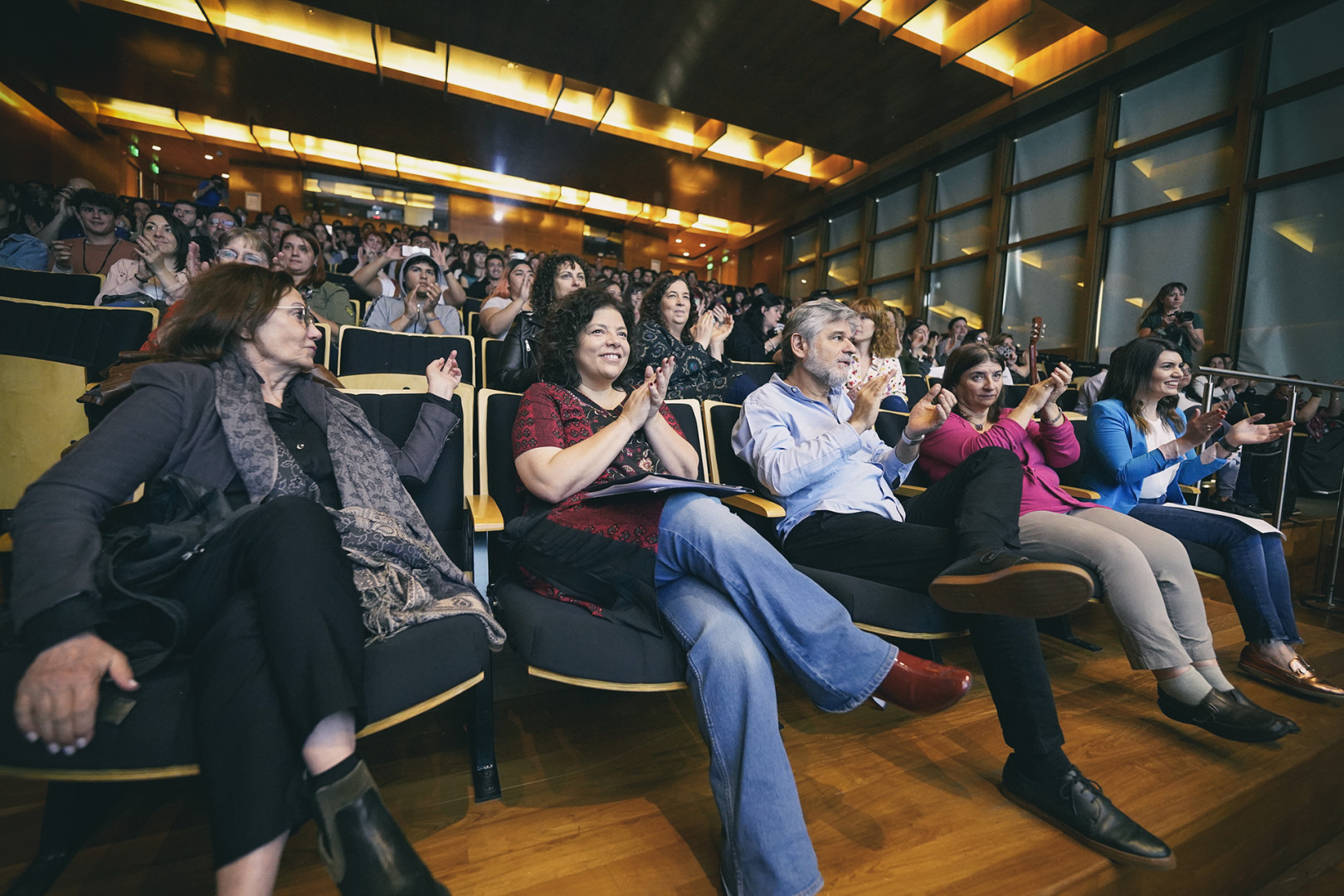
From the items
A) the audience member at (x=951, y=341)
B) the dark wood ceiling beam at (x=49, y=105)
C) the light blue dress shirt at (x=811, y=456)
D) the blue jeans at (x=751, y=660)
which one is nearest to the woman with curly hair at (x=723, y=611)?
the blue jeans at (x=751, y=660)

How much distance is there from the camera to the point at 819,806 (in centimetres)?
116

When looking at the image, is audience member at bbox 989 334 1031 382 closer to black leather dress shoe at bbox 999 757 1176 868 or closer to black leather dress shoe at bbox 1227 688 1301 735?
black leather dress shoe at bbox 1227 688 1301 735

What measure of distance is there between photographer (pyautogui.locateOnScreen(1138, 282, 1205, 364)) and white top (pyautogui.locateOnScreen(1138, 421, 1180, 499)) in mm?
2781

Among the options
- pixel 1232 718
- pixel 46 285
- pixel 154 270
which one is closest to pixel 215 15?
pixel 46 285

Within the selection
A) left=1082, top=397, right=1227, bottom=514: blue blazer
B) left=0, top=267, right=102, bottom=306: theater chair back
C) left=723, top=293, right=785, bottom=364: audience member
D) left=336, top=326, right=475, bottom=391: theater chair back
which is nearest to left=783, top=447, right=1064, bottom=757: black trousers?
left=1082, top=397, right=1227, bottom=514: blue blazer

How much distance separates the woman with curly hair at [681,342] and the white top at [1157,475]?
1.56 m

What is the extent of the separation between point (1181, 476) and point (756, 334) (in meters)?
2.91

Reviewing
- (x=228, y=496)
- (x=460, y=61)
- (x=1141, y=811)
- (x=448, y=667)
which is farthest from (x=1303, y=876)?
(x=460, y=61)

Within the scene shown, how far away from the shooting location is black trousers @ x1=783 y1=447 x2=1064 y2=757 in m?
1.14

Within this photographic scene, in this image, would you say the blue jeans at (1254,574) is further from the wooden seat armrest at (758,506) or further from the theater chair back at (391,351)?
the theater chair back at (391,351)

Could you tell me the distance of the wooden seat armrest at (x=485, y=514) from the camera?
119cm

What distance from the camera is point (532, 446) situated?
1.32 meters

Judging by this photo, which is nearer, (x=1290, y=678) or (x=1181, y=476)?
(x=1290, y=678)

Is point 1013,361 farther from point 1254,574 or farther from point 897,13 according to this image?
point 1254,574
